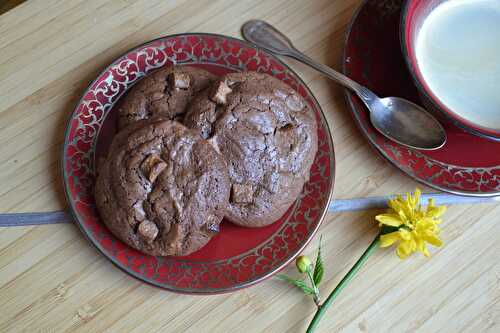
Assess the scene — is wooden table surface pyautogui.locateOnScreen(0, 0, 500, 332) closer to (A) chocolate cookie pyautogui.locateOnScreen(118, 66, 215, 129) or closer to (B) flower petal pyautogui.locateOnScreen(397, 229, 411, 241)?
(B) flower petal pyautogui.locateOnScreen(397, 229, 411, 241)

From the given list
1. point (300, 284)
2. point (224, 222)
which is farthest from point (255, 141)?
point (300, 284)

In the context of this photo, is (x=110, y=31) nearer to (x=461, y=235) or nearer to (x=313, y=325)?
(x=313, y=325)

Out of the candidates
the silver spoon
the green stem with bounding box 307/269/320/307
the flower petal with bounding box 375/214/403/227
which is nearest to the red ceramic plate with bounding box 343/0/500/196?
the silver spoon

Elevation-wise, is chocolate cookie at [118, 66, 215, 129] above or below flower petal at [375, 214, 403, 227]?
above

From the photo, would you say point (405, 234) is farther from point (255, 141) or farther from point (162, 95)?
point (162, 95)

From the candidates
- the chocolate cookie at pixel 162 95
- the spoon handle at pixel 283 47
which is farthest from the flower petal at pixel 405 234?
the chocolate cookie at pixel 162 95

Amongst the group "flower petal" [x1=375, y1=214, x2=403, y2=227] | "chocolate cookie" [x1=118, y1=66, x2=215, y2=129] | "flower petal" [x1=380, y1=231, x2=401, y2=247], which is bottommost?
"flower petal" [x1=380, y1=231, x2=401, y2=247]

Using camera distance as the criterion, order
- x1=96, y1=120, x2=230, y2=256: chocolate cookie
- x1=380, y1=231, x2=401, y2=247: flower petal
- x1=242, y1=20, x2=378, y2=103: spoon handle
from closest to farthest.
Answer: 1. x1=96, y1=120, x2=230, y2=256: chocolate cookie
2. x1=380, y1=231, x2=401, y2=247: flower petal
3. x1=242, y1=20, x2=378, y2=103: spoon handle

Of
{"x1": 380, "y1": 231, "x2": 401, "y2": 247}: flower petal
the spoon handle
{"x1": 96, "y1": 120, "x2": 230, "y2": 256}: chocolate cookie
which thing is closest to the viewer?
{"x1": 96, "y1": 120, "x2": 230, "y2": 256}: chocolate cookie
